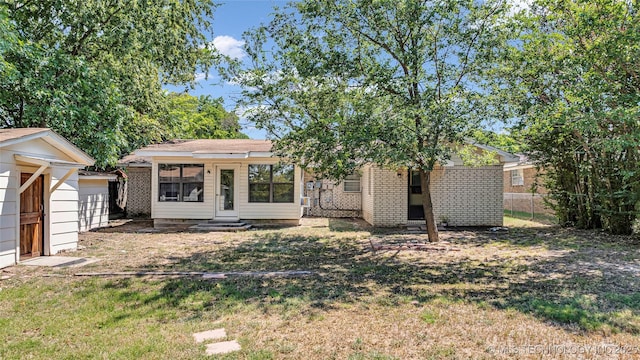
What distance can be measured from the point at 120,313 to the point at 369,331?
3057mm

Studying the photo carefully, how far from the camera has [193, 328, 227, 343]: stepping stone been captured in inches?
152

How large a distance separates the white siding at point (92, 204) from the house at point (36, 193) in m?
3.98

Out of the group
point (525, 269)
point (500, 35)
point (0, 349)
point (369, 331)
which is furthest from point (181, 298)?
point (500, 35)

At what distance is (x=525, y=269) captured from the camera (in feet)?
22.1

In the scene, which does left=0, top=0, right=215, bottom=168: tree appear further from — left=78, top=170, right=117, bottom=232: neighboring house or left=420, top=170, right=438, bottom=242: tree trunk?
left=420, top=170, right=438, bottom=242: tree trunk

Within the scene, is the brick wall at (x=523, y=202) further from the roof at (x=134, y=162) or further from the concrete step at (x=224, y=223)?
the roof at (x=134, y=162)

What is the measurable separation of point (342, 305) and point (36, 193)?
706 centimetres

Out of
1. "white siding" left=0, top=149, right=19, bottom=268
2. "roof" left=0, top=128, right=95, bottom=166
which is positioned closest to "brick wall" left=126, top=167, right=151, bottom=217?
"roof" left=0, top=128, right=95, bottom=166

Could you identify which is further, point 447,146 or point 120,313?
point 447,146

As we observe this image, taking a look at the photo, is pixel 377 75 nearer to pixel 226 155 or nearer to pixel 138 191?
pixel 226 155

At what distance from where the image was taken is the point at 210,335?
3932mm

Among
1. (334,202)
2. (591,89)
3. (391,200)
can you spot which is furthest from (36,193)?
(334,202)

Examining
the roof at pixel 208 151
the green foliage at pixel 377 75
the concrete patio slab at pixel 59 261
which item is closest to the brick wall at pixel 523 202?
the green foliage at pixel 377 75

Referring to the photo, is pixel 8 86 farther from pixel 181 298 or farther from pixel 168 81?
pixel 181 298
